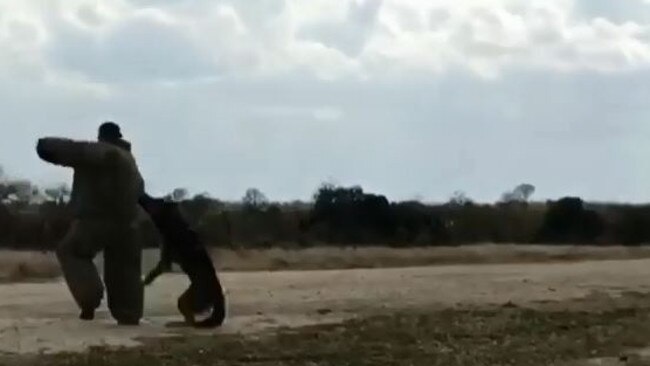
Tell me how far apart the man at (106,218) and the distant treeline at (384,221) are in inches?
1592

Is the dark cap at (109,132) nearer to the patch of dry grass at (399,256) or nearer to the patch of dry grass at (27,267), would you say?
the patch of dry grass at (27,267)

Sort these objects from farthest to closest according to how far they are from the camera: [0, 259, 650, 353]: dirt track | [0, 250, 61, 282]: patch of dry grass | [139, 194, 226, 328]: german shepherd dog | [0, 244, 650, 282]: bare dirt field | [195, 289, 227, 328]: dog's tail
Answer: [0, 244, 650, 282]: bare dirt field
[0, 250, 61, 282]: patch of dry grass
[195, 289, 227, 328]: dog's tail
[139, 194, 226, 328]: german shepherd dog
[0, 259, 650, 353]: dirt track

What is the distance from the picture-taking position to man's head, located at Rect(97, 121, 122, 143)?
2078 cm

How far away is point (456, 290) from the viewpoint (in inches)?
1227

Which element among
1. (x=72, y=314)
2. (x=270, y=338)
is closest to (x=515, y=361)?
(x=270, y=338)

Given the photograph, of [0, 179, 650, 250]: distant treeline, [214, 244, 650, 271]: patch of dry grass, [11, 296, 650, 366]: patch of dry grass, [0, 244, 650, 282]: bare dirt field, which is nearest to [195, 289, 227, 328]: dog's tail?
[11, 296, 650, 366]: patch of dry grass

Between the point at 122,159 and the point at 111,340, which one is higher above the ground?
the point at 122,159

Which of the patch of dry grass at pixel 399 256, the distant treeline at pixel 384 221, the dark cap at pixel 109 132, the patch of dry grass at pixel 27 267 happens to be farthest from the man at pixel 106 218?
the distant treeline at pixel 384 221

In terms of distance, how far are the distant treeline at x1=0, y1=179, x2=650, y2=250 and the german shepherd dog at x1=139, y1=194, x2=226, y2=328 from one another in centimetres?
4026

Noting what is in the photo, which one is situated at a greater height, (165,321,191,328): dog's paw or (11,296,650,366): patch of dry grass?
(165,321,191,328): dog's paw

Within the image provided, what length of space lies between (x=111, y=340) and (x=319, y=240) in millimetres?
48350

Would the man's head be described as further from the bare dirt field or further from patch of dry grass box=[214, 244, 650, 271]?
patch of dry grass box=[214, 244, 650, 271]

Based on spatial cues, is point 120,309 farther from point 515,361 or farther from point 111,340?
point 515,361

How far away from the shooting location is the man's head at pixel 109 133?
20.8 meters
